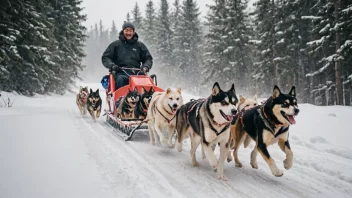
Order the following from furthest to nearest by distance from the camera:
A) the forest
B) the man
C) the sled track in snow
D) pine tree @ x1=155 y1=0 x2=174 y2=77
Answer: pine tree @ x1=155 y1=0 x2=174 y2=77 → the forest → the man → the sled track in snow

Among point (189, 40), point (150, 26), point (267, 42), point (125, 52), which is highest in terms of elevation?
point (150, 26)

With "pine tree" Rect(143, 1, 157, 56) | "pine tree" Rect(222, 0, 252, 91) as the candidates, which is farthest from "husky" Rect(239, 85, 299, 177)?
"pine tree" Rect(143, 1, 157, 56)

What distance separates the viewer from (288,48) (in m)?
19.2

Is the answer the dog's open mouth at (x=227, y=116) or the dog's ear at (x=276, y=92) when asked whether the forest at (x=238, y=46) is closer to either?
the dog's open mouth at (x=227, y=116)

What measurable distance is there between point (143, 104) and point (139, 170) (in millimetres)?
2918

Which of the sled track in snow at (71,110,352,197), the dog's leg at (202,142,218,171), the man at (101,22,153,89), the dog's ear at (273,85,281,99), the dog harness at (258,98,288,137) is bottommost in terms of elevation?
the sled track in snow at (71,110,352,197)

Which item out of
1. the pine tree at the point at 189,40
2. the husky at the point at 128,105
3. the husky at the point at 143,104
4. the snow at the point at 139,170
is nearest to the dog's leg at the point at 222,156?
the snow at the point at 139,170

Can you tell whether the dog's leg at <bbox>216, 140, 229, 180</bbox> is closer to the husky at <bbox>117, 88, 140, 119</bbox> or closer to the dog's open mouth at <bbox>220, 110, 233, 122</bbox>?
the dog's open mouth at <bbox>220, 110, 233, 122</bbox>

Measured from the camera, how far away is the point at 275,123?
140 inches

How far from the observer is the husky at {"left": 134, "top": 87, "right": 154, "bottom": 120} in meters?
6.47

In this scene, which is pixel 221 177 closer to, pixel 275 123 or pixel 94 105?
pixel 275 123

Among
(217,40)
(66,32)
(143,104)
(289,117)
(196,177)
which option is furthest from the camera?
(217,40)

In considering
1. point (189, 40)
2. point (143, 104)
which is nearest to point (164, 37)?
point (189, 40)

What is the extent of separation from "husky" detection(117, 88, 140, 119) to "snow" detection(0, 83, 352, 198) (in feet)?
3.93
